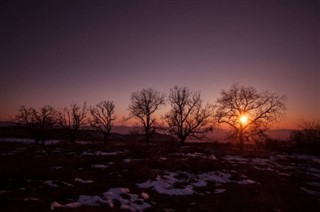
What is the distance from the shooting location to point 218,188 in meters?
14.5

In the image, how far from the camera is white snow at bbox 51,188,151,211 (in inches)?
371

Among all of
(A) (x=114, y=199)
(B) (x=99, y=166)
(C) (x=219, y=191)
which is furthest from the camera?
(B) (x=99, y=166)

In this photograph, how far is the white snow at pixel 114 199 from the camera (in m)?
9.42

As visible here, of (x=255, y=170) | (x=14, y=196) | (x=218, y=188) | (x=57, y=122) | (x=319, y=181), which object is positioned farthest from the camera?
(x=57, y=122)

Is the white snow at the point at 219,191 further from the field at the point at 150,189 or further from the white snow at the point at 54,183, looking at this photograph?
the white snow at the point at 54,183

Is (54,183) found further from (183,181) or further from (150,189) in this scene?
(183,181)

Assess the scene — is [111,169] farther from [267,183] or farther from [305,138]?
[305,138]

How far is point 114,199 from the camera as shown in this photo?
34.8ft

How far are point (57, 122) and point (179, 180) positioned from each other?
136 ft

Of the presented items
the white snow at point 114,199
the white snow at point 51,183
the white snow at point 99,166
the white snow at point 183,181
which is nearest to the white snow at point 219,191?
the white snow at point 183,181

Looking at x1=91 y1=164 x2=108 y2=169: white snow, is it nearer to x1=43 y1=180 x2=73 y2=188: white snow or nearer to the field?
the field

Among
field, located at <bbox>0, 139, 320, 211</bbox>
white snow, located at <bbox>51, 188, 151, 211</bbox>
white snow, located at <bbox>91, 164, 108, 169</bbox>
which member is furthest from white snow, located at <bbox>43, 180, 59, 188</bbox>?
white snow, located at <bbox>91, 164, 108, 169</bbox>

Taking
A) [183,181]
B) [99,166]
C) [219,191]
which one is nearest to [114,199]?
[183,181]

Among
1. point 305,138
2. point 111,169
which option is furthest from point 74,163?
point 305,138
